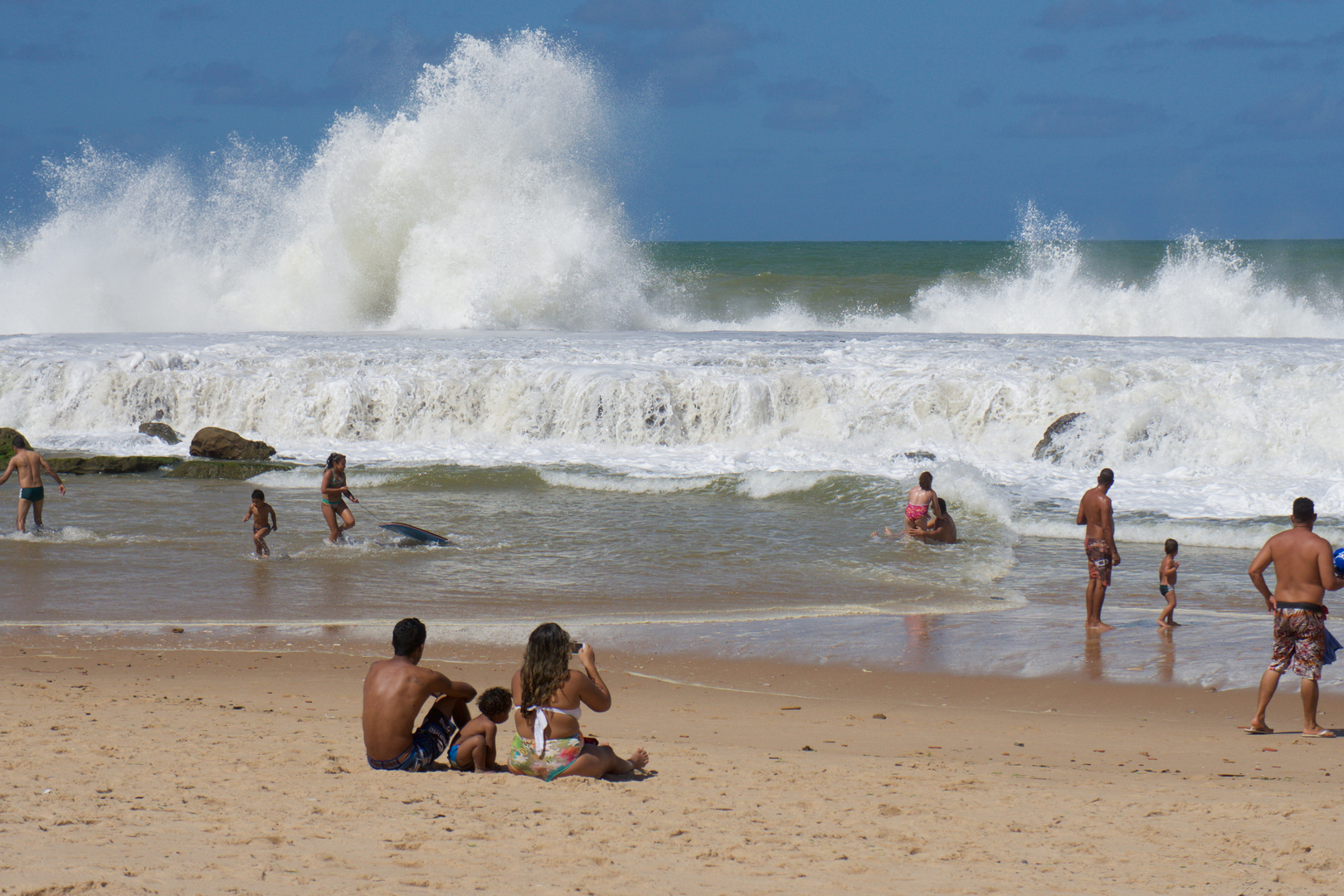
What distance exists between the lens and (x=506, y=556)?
11477 mm

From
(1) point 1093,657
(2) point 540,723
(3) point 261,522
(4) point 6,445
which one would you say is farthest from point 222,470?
(2) point 540,723

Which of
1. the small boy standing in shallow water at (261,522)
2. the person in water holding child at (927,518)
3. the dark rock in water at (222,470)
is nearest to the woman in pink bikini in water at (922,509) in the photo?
the person in water holding child at (927,518)

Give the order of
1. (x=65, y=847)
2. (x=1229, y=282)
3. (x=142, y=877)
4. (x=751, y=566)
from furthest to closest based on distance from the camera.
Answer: (x=1229, y=282)
(x=751, y=566)
(x=65, y=847)
(x=142, y=877)

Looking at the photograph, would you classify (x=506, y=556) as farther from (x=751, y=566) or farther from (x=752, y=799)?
(x=752, y=799)

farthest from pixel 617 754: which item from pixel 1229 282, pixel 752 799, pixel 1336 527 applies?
pixel 1229 282

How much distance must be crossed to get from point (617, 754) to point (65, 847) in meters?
2.33

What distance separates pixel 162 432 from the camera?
19.8 m

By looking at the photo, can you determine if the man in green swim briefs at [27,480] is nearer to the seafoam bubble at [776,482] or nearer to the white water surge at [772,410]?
the white water surge at [772,410]

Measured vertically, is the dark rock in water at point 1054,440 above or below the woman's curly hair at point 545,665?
above

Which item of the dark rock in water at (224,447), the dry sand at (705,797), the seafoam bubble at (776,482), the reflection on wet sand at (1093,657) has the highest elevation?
the dark rock in water at (224,447)

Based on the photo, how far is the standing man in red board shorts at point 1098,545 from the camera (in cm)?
874

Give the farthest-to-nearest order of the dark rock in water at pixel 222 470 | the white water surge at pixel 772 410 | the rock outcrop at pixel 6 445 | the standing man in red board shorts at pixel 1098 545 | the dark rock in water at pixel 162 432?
the dark rock in water at pixel 162 432 → the rock outcrop at pixel 6 445 → the dark rock in water at pixel 222 470 → the white water surge at pixel 772 410 → the standing man in red board shorts at pixel 1098 545

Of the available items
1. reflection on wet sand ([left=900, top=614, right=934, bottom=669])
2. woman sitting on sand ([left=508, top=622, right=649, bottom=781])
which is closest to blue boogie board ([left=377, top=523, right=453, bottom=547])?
reflection on wet sand ([left=900, top=614, right=934, bottom=669])

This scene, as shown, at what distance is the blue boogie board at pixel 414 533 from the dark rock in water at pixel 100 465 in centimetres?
645
